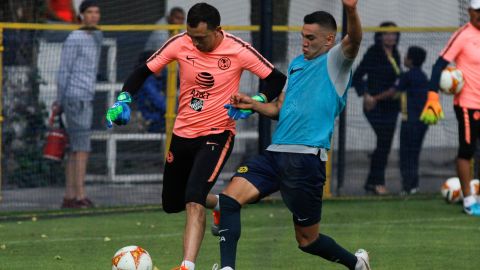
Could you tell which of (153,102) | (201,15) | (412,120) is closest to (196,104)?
(201,15)

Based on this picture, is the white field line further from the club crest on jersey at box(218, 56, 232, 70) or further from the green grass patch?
the club crest on jersey at box(218, 56, 232, 70)

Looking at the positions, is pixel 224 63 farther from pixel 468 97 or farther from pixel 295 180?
pixel 468 97

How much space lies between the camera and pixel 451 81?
14.4 metres

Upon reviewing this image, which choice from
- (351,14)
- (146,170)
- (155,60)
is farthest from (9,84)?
(351,14)

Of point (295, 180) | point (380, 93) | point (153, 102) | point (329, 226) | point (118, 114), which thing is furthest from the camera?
point (380, 93)

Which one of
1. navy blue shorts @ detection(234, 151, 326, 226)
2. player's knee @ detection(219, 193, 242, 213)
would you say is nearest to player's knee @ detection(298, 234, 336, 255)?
navy blue shorts @ detection(234, 151, 326, 226)

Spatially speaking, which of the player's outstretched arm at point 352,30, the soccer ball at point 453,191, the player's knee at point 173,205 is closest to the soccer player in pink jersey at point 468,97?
the soccer ball at point 453,191

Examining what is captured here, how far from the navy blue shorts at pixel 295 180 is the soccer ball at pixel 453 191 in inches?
252

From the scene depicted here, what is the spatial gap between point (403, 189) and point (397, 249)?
5.24 m

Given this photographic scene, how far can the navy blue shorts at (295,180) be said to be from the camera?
30.0 feet

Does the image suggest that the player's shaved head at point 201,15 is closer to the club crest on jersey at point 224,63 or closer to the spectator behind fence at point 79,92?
the club crest on jersey at point 224,63

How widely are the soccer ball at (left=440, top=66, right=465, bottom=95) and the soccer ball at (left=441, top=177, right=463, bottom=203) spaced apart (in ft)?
4.60

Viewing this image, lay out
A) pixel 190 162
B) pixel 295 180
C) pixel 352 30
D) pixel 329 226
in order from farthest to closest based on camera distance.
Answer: pixel 329 226
pixel 190 162
pixel 295 180
pixel 352 30

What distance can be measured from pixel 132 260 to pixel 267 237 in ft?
10.9
